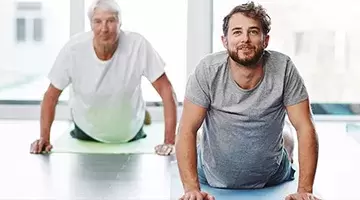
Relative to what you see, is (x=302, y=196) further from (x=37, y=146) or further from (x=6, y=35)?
(x=6, y=35)

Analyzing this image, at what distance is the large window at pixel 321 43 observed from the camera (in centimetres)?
546

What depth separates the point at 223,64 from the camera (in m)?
2.58

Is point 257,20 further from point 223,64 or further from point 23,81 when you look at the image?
point 23,81

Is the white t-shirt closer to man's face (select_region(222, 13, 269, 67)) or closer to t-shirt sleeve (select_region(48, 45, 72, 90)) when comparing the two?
t-shirt sleeve (select_region(48, 45, 72, 90))

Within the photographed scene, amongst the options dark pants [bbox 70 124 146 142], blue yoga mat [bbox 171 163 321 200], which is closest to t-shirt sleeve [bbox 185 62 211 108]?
blue yoga mat [bbox 171 163 321 200]

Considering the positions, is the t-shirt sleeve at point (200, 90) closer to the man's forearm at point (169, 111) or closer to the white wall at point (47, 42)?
the man's forearm at point (169, 111)

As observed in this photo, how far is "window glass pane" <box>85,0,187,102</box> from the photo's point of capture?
559 cm

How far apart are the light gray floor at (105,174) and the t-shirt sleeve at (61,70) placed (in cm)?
39

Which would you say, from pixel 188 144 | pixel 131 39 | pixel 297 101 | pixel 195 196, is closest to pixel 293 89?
pixel 297 101

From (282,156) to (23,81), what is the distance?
334 centimetres

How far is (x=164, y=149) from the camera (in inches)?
151

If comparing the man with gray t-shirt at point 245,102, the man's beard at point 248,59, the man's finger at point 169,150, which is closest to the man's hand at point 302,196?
the man with gray t-shirt at point 245,102

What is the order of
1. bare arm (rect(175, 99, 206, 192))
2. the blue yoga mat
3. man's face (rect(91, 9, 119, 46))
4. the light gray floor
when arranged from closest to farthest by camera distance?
bare arm (rect(175, 99, 206, 192)), the blue yoga mat, the light gray floor, man's face (rect(91, 9, 119, 46))

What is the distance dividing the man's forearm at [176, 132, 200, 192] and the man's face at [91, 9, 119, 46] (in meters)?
1.32
